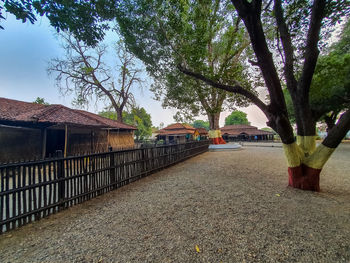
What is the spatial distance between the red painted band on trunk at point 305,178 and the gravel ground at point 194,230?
27 cm

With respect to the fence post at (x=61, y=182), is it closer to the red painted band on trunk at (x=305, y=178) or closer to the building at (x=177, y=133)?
the red painted band on trunk at (x=305, y=178)

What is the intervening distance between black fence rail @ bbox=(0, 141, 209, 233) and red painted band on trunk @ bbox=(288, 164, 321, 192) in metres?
4.70

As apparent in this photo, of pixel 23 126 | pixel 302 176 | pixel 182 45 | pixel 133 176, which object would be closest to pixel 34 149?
pixel 23 126

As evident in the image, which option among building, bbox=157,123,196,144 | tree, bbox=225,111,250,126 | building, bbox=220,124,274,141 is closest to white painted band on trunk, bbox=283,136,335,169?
building, bbox=157,123,196,144

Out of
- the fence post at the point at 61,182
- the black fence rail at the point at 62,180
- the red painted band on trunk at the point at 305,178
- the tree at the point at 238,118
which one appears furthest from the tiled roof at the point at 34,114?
the tree at the point at 238,118

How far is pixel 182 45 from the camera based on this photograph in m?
6.92

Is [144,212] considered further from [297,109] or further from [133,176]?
[297,109]

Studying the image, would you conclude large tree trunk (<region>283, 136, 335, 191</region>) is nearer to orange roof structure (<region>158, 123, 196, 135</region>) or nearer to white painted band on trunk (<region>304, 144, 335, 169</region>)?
white painted band on trunk (<region>304, 144, 335, 169</region>)

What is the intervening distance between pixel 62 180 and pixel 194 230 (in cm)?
282

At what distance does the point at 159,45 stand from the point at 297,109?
6.94 metres

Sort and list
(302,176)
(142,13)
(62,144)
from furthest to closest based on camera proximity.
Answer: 1. (62,144)
2. (142,13)
3. (302,176)

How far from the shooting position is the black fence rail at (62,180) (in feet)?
7.91

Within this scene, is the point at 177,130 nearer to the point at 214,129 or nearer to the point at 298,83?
the point at 214,129

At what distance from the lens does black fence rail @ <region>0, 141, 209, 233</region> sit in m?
2.41
